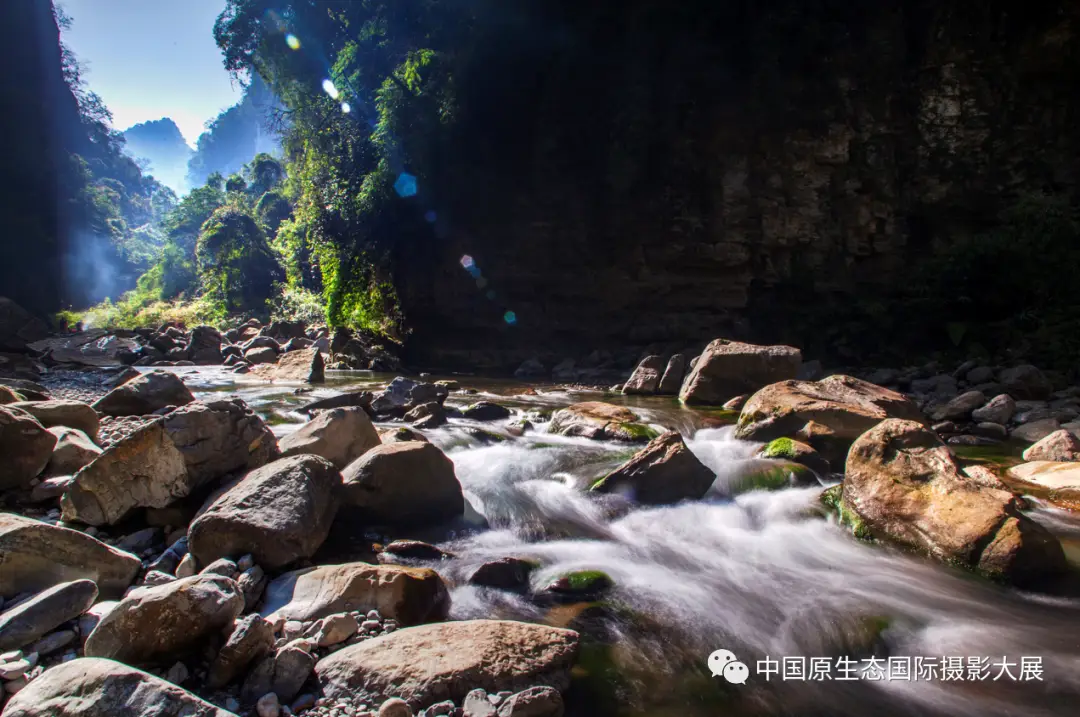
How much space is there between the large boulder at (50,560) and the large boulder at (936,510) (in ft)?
14.6

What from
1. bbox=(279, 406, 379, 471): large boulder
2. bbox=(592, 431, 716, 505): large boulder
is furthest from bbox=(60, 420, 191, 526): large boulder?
bbox=(592, 431, 716, 505): large boulder

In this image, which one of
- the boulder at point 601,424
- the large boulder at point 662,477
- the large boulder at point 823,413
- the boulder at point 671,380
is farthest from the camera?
the boulder at point 671,380

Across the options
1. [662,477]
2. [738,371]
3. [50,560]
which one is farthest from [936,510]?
[738,371]

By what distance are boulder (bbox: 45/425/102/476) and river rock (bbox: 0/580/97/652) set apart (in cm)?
186

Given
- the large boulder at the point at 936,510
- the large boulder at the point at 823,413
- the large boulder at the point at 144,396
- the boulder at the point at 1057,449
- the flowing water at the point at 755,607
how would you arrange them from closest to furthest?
the flowing water at the point at 755,607, the large boulder at the point at 936,510, the boulder at the point at 1057,449, the large boulder at the point at 823,413, the large boulder at the point at 144,396

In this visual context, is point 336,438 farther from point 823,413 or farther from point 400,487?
point 823,413

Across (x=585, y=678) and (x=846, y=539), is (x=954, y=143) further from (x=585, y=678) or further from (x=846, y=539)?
(x=585, y=678)

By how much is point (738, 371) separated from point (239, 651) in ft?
26.1

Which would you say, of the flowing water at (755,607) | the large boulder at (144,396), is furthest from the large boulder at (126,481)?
the large boulder at (144,396)

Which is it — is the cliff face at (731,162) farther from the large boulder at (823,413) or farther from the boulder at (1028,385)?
the large boulder at (823,413)

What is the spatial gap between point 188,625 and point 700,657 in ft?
7.09

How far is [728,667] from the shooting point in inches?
105

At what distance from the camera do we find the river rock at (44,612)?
216 cm

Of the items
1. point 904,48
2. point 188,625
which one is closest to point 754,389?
point 188,625
